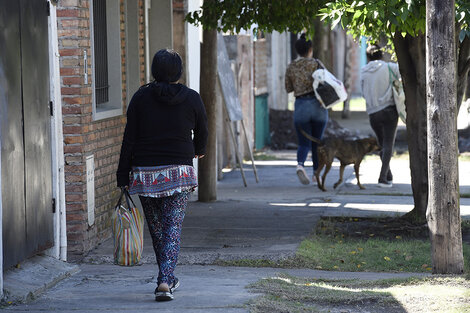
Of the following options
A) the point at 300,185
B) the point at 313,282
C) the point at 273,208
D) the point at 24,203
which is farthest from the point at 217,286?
the point at 300,185

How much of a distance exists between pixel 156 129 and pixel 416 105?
434 centimetres

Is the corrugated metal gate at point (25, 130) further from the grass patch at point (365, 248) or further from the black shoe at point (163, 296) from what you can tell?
the grass patch at point (365, 248)

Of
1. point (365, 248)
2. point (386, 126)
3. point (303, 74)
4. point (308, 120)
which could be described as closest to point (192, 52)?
point (303, 74)

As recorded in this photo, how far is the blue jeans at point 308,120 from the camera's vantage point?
41.7ft

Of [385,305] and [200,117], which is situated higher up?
[200,117]

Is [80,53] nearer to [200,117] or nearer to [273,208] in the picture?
[200,117]

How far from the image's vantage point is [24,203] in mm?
6535

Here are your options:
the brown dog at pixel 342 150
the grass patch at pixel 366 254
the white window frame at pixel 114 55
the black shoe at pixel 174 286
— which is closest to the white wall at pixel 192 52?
the brown dog at pixel 342 150

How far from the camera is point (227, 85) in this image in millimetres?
12859

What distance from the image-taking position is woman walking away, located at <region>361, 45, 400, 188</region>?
1238cm

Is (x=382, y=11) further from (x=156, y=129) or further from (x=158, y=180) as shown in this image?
(x=158, y=180)

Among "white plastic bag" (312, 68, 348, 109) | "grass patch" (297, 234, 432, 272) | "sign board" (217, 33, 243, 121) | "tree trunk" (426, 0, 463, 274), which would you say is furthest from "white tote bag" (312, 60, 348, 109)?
"tree trunk" (426, 0, 463, 274)

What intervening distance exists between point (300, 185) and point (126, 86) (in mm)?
4534

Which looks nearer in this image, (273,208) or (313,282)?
(313,282)
